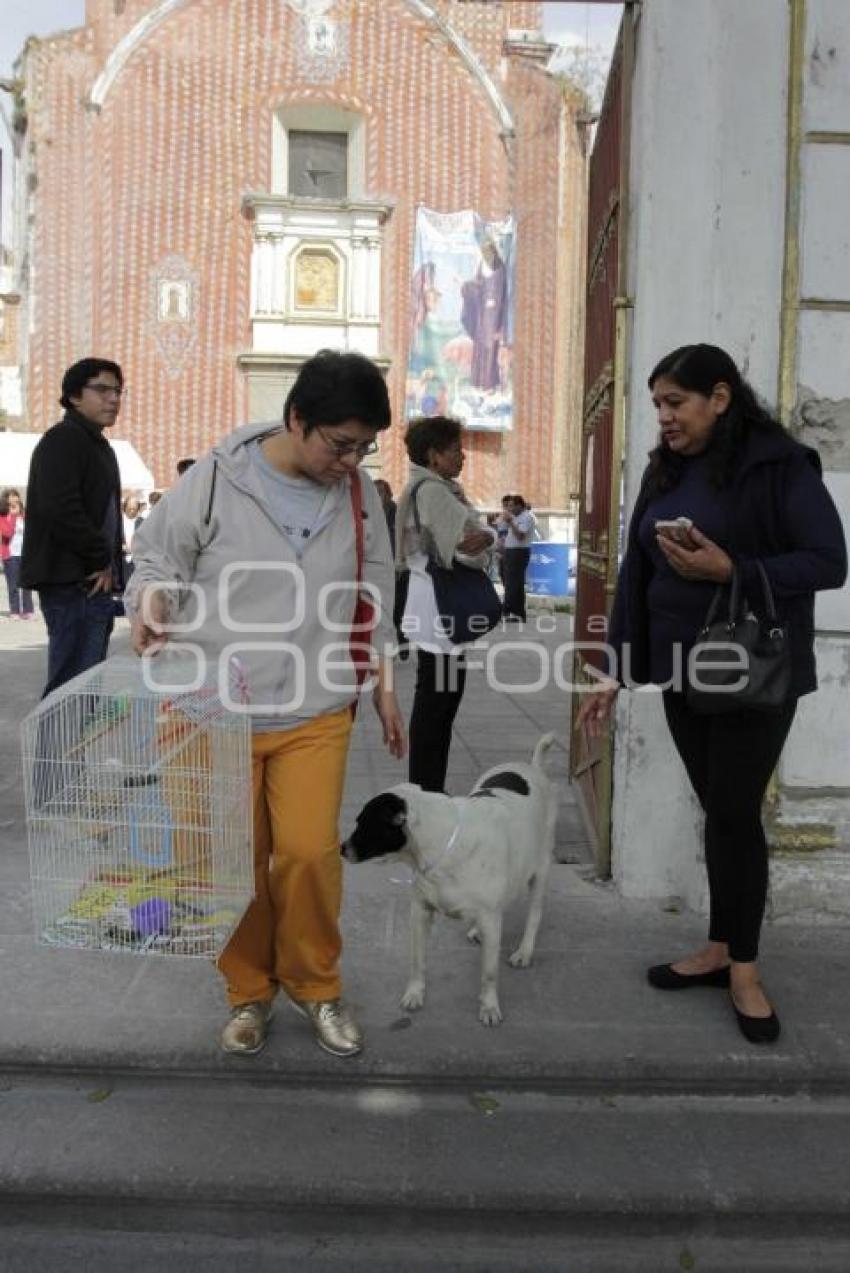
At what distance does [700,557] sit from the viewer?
3168mm

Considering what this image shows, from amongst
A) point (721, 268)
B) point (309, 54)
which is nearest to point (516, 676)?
point (721, 268)

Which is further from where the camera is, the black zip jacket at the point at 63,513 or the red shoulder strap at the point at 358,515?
the black zip jacket at the point at 63,513

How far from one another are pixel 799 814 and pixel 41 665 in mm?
8287

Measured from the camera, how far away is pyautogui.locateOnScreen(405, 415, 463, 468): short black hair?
5.25 metres

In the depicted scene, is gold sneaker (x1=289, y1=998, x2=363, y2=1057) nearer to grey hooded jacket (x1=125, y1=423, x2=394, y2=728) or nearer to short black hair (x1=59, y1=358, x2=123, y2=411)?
grey hooded jacket (x1=125, y1=423, x2=394, y2=728)

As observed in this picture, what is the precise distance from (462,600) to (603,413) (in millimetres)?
954

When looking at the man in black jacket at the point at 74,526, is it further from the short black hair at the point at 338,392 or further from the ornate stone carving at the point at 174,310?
the ornate stone carving at the point at 174,310

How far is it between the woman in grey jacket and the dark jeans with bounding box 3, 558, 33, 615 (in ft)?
45.1

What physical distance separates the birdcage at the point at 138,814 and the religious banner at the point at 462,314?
23839 mm

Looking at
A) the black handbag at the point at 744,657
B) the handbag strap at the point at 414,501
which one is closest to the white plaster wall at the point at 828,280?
the black handbag at the point at 744,657

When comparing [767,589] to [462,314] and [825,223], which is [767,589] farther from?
[462,314]

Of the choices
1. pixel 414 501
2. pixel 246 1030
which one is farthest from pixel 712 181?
pixel 246 1030

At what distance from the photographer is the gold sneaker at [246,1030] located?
3314mm

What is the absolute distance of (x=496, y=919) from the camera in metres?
3.58
